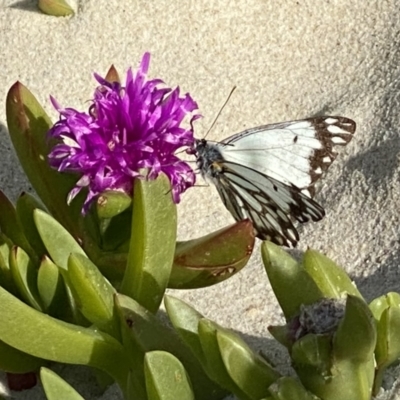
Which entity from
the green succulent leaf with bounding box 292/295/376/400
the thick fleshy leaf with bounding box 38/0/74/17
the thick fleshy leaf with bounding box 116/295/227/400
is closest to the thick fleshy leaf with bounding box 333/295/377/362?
the green succulent leaf with bounding box 292/295/376/400

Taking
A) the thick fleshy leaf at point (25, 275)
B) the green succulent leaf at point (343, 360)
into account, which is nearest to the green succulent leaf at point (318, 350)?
the green succulent leaf at point (343, 360)

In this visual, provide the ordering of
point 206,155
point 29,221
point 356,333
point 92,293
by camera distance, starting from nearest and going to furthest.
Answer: point 356,333, point 92,293, point 29,221, point 206,155

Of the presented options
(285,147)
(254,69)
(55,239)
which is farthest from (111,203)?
(254,69)

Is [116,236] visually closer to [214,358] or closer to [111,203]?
[111,203]

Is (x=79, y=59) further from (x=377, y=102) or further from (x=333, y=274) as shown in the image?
(x=333, y=274)

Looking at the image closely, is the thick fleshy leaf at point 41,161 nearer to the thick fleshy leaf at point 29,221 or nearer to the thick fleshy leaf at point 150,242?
the thick fleshy leaf at point 29,221

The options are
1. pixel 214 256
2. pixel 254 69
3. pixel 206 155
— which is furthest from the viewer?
pixel 254 69

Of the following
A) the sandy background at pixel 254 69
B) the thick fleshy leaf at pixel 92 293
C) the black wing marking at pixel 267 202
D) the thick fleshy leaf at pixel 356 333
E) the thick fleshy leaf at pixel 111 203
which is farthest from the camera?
the sandy background at pixel 254 69
